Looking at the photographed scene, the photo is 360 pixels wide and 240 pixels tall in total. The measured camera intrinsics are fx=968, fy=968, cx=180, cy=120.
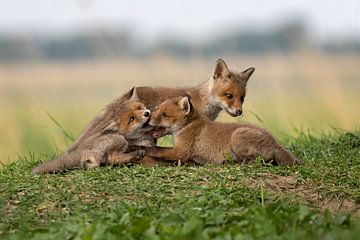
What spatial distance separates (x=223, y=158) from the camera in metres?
8.31

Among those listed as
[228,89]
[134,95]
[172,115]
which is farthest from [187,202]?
[228,89]

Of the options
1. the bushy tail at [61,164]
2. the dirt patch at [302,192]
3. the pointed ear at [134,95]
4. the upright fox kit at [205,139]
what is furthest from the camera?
the pointed ear at [134,95]

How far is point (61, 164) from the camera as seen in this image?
8086mm

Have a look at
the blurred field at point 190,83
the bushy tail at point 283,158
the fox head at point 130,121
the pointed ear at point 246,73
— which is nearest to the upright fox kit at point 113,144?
the fox head at point 130,121

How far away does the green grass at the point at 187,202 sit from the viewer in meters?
5.89

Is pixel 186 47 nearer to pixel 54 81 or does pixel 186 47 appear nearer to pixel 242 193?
pixel 54 81

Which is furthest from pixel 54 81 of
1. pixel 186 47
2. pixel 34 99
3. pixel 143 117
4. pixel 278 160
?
pixel 278 160

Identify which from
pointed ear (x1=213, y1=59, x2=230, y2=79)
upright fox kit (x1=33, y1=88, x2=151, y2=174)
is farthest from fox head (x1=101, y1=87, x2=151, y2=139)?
pointed ear (x1=213, y1=59, x2=230, y2=79)

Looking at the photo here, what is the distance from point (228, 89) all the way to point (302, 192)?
256 centimetres

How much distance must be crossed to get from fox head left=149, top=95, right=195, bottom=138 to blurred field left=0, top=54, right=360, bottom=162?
305 centimetres

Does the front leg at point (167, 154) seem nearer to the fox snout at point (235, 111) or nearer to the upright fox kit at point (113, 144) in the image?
the upright fox kit at point (113, 144)

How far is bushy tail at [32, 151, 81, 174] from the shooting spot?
26.4 feet

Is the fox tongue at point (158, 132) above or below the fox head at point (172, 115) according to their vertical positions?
below

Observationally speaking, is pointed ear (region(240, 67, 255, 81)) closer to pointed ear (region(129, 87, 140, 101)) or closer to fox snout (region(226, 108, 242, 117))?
fox snout (region(226, 108, 242, 117))
